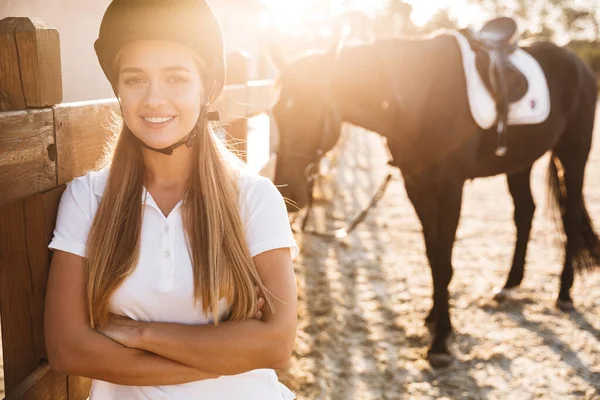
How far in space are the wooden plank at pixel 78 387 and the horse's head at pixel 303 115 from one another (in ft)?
6.69

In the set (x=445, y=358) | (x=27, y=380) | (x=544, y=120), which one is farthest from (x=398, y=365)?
(x=27, y=380)

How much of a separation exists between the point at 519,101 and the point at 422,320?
160 cm

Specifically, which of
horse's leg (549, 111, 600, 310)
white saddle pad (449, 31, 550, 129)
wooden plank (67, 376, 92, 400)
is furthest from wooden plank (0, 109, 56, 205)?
horse's leg (549, 111, 600, 310)

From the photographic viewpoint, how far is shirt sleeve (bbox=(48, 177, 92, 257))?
1.21 meters

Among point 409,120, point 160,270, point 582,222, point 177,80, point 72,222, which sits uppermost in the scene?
point 177,80

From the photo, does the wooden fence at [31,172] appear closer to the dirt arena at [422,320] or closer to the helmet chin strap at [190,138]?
the helmet chin strap at [190,138]

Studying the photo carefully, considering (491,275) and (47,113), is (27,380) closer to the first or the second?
(47,113)

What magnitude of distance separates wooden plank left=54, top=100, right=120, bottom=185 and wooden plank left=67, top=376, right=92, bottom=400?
1.60ft

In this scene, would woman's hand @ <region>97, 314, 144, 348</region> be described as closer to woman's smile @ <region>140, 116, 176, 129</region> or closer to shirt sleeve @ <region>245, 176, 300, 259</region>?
shirt sleeve @ <region>245, 176, 300, 259</region>

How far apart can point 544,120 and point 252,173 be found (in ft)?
10.1

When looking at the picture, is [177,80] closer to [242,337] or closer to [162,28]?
[162,28]

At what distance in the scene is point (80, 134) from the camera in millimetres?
1259

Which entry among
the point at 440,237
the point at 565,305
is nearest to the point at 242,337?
the point at 440,237

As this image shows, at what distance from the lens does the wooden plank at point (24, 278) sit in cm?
114
